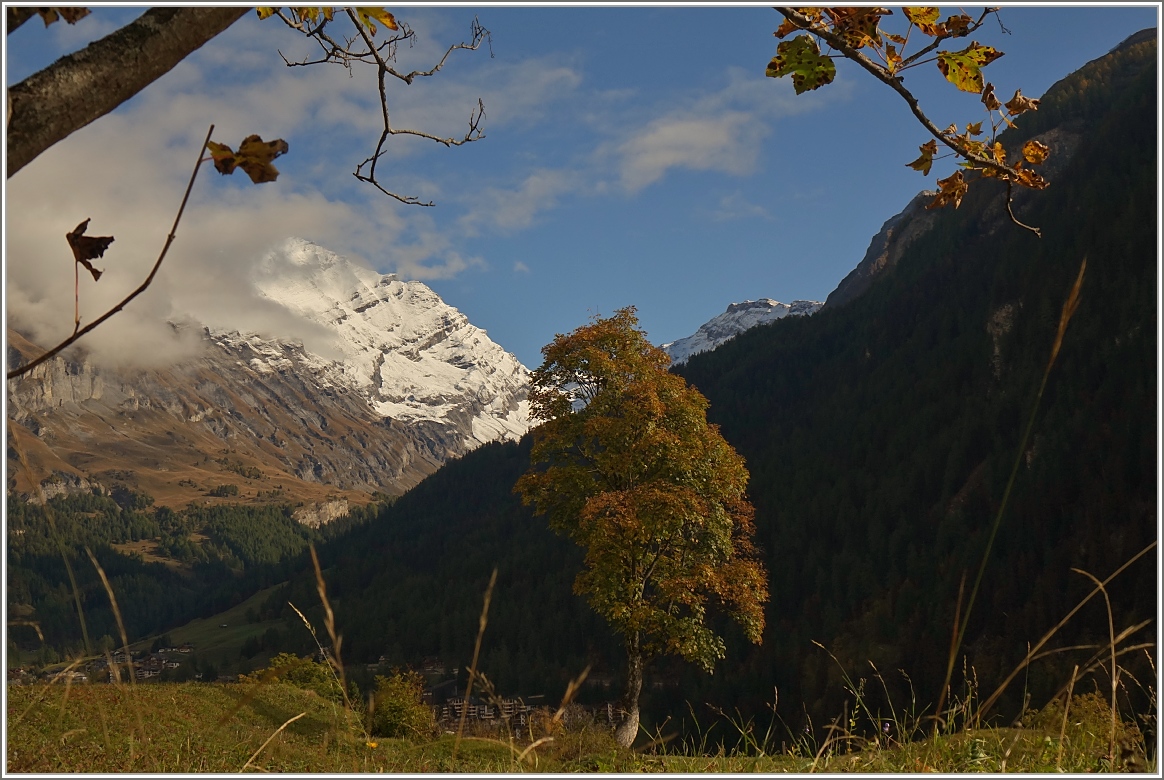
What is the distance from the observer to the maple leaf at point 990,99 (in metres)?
3.39

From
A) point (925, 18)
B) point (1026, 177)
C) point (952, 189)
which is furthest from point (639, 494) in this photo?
point (925, 18)

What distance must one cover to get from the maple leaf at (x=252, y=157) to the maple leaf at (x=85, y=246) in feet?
1.12

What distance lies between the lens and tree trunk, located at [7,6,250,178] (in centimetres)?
204

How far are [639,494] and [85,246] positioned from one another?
44.5 feet

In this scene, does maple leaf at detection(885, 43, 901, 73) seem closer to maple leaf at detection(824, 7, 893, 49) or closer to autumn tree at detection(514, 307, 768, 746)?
maple leaf at detection(824, 7, 893, 49)

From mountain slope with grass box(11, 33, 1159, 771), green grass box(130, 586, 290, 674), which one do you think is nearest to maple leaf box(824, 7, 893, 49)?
mountain slope with grass box(11, 33, 1159, 771)

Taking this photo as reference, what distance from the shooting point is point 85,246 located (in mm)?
1925

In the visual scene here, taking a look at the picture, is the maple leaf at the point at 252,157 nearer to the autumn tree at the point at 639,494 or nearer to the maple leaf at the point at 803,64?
the maple leaf at the point at 803,64

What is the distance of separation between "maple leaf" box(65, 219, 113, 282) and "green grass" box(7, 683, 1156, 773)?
3.99 ft

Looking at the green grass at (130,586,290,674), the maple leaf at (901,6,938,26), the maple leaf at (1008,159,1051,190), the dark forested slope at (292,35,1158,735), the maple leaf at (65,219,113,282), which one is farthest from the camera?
the green grass at (130,586,290,674)

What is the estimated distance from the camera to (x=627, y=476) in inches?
647

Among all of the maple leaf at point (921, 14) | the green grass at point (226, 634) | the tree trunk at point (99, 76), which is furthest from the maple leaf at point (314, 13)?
the green grass at point (226, 634)

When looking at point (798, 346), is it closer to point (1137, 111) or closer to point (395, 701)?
point (1137, 111)

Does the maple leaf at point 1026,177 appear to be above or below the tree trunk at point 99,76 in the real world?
below
